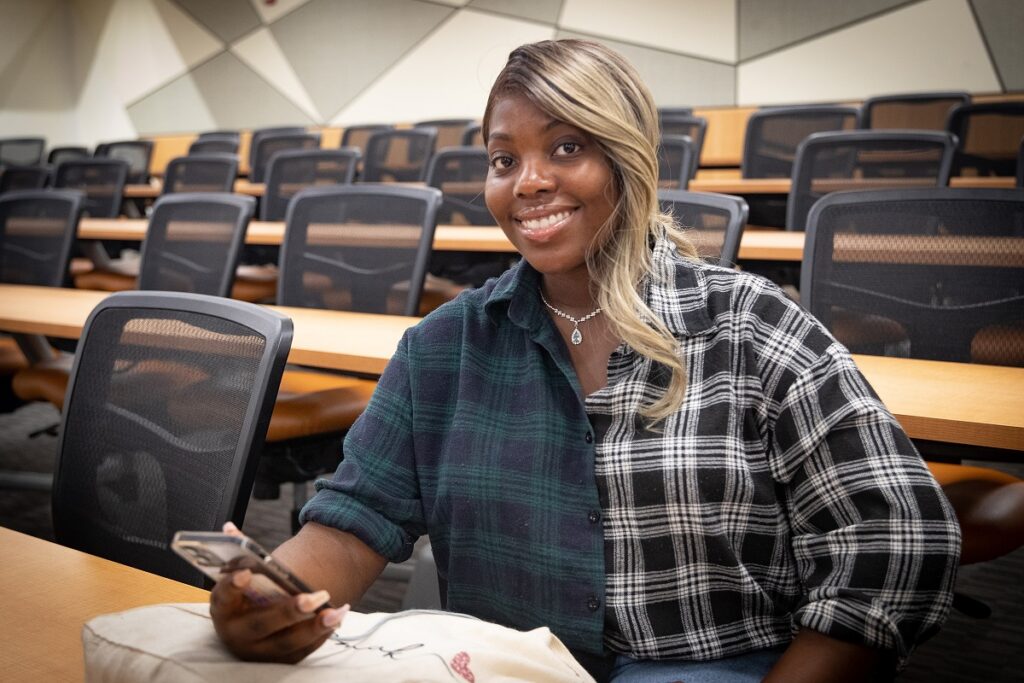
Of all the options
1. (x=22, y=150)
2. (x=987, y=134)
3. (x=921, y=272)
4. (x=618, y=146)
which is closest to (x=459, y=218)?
(x=921, y=272)

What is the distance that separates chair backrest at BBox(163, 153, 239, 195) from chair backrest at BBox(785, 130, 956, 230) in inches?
124

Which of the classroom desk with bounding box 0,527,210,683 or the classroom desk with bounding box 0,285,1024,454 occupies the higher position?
the classroom desk with bounding box 0,285,1024,454

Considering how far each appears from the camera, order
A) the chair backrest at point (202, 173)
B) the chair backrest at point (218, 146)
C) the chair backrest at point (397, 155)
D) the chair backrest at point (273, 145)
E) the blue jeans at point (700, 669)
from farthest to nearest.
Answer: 1. the chair backrest at point (218, 146)
2. the chair backrest at point (273, 145)
3. the chair backrest at point (397, 155)
4. the chair backrest at point (202, 173)
5. the blue jeans at point (700, 669)

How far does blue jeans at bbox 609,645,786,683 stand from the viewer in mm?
1062

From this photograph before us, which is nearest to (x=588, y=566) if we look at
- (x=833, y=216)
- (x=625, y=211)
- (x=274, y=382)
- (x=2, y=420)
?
(x=625, y=211)

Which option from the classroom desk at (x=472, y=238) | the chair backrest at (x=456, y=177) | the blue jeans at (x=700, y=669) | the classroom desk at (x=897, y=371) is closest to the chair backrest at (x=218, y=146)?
the classroom desk at (x=472, y=238)

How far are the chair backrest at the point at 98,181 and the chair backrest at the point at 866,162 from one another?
3920 mm

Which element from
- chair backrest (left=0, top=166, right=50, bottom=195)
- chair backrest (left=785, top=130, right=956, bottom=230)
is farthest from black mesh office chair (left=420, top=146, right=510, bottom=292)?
chair backrest (left=0, top=166, right=50, bottom=195)

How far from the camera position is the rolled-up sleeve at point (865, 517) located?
39.0 inches

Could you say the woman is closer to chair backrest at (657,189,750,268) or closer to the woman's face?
the woman's face

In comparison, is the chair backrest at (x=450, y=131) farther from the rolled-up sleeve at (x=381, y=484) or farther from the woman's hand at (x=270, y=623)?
the woman's hand at (x=270, y=623)

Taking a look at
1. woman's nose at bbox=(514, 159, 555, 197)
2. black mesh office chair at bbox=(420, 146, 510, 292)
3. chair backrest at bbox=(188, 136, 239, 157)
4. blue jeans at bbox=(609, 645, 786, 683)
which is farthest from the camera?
chair backrest at bbox=(188, 136, 239, 157)

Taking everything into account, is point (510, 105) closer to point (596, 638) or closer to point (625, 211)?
point (625, 211)

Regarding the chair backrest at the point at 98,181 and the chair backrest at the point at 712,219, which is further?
the chair backrest at the point at 98,181
